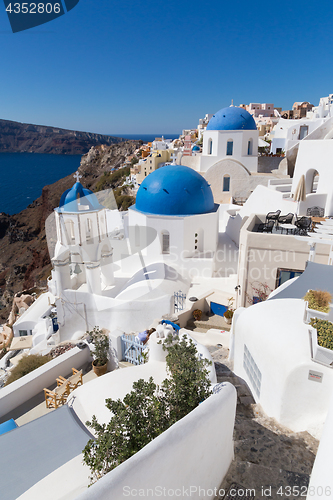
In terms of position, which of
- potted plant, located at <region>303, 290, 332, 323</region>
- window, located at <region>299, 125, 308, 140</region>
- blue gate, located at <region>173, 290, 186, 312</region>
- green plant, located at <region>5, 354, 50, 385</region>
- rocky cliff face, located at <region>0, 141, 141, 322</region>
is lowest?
rocky cliff face, located at <region>0, 141, 141, 322</region>

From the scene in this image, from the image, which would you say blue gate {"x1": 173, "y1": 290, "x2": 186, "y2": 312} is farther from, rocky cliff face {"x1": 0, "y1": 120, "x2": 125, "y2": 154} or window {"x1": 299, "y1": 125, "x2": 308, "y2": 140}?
rocky cliff face {"x1": 0, "y1": 120, "x2": 125, "y2": 154}

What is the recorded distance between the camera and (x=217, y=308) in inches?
493

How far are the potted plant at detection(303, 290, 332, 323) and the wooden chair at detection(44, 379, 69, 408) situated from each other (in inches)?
215

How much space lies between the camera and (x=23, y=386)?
24.0 feet

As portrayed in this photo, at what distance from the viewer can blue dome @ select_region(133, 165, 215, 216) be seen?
48.8 ft

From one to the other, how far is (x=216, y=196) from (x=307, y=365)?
1981 centimetres

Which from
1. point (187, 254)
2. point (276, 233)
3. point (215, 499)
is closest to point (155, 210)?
point (187, 254)

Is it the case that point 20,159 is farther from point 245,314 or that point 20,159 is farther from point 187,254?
point 245,314

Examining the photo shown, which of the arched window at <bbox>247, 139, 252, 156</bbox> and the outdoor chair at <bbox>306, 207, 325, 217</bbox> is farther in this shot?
the arched window at <bbox>247, 139, 252, 156</bbox>

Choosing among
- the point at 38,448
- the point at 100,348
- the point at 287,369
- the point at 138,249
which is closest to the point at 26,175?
the point at 138,249

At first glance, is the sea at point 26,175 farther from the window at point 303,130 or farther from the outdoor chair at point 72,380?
the outdoor chair at point 72,380

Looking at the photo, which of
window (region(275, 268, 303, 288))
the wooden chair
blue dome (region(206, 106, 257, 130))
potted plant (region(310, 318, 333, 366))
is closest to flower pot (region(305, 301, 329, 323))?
potted plant (region(310, 318, 333, 366))

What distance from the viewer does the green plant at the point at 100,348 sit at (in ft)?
29.1

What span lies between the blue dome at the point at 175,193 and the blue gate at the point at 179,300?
381 cm
